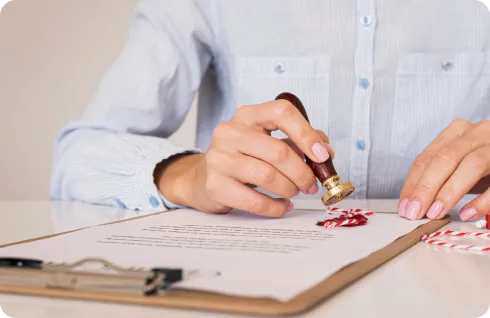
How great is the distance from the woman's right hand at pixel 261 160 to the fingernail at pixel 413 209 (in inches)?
4.2

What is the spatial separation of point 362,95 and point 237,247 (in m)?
0.71

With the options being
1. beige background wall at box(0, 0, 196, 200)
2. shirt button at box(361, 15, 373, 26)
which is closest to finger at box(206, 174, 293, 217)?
shirt button at box(361, 15, 373, 26)

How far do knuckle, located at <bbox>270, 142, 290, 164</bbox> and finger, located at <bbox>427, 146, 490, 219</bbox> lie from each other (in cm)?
18

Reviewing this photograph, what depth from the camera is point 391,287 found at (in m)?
0.46

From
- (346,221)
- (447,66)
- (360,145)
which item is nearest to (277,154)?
(346,221)

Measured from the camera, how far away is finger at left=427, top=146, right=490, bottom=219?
746 mm

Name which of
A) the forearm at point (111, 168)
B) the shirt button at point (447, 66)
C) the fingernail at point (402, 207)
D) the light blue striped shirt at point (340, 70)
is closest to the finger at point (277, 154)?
the fingernail at point (402, 207)

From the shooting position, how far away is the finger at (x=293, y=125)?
717 millimetres

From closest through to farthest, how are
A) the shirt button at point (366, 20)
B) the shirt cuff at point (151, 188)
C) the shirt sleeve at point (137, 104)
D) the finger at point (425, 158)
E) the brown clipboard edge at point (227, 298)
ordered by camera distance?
1. the brown clipboard edge at point (227, 298)
2. the finger at point (425, 158)
3. the shirt cuff at point (151, 188)
4. the shirt sleeve at point (137, 104)
5. the shirt button at point (366, 20)

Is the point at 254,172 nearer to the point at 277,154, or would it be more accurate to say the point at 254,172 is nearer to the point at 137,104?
the point at 277,154

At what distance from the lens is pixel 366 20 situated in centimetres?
118

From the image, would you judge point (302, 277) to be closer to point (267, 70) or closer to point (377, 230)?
point (377, 230)

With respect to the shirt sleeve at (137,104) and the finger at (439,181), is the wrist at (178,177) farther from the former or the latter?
the finger at (439,181)

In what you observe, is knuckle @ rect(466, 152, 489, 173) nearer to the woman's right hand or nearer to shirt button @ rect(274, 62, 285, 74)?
the woman's right hand
